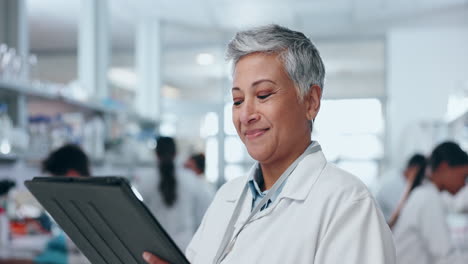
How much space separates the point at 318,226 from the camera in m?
1.09

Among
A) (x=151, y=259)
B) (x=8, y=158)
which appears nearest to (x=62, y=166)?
(x=8, y=158)

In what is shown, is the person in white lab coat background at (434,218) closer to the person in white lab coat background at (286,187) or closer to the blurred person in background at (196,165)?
the person in white lab coat background at (286,187)

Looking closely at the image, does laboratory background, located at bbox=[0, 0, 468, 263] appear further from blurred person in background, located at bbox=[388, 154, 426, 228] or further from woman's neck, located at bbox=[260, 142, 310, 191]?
woman's neck, located at bbox=[260, 142, 310, 191]

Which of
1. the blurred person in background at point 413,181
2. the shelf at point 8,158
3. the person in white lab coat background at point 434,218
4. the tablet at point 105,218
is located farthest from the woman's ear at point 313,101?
the blurred person in background at point 413,181

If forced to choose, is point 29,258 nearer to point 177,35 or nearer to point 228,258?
point 228,258

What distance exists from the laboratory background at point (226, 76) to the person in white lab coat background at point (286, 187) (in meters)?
3.74

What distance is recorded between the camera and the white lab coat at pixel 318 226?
1.06 meters

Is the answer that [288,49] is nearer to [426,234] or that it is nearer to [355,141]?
[426,234]

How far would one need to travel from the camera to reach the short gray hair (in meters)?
1.22

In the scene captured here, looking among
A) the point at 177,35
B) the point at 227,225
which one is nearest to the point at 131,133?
the point at 177,35

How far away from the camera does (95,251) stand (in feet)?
4.00

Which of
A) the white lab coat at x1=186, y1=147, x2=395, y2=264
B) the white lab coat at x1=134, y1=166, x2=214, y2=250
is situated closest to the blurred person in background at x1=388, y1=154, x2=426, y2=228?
the white lab coat at x1=134, y1=166, x2=214, y2=250

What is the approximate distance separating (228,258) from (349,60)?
7578 mm

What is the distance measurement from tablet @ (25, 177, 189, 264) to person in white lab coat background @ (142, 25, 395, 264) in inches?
2.0
